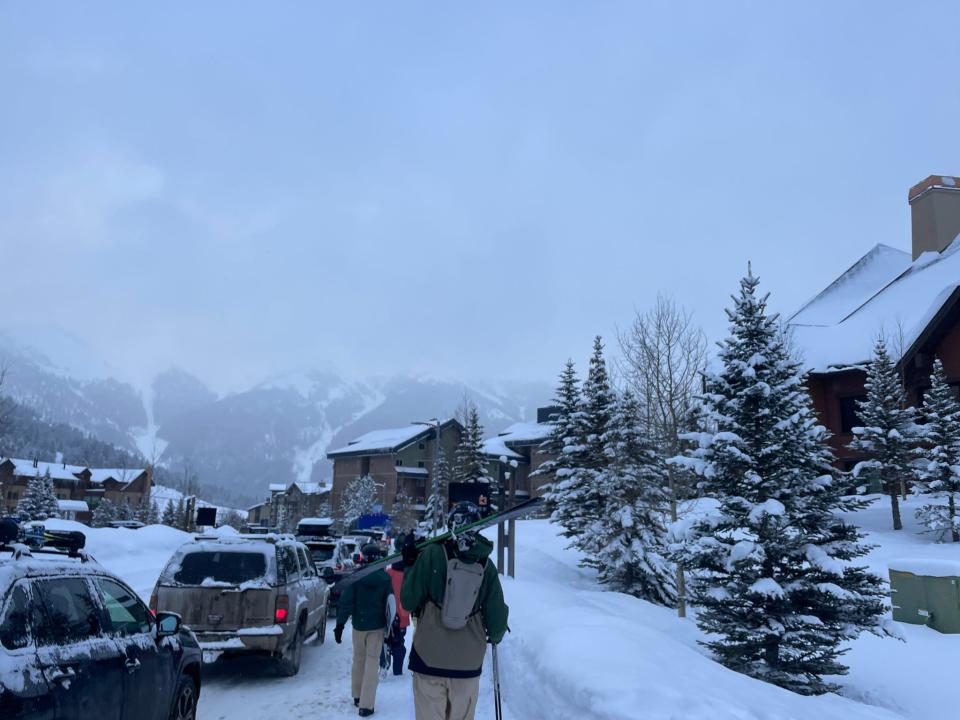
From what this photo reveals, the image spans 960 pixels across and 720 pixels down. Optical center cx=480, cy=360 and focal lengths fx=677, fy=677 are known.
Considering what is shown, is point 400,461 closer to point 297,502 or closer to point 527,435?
point 527,435

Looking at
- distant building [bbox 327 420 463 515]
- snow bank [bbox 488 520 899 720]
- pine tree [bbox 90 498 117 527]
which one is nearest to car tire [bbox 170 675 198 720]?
snow bank [bbox 488 520 899 720]

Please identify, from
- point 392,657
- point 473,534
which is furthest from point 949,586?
point 473,534

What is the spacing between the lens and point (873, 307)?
125ft

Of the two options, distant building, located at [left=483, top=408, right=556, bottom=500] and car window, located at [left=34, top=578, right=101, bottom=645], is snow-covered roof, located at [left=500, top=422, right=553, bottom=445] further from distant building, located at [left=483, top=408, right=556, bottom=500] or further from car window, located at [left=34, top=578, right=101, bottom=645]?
car window, located at [left=34, top=578, right=101, bottom=645]

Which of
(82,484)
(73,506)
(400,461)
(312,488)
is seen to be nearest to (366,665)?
(400,461)

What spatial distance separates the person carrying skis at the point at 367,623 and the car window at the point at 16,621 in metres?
4.28

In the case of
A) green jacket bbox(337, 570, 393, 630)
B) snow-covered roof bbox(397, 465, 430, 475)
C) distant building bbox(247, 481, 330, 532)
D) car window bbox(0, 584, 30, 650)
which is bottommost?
distant building bbox(247, 481, 330, 532)

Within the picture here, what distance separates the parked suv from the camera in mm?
8406

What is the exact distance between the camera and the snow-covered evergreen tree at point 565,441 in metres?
24.6

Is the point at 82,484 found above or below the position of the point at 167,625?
below

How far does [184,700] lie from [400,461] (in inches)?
2604

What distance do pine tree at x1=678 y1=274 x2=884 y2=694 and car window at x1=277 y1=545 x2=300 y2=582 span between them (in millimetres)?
6660

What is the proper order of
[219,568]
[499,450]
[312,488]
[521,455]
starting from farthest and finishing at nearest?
[312,488], [521,455], [499,450], [219,568]

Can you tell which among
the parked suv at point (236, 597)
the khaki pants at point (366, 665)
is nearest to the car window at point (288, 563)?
the parked suv at point (236, 597)
